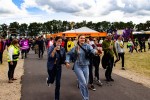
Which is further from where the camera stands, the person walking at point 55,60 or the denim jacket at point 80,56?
the denim jacket at point 80,56

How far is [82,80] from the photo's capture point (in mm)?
7961

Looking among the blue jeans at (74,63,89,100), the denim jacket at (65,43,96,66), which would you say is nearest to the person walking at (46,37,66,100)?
the denim jacket at (65,43,96,66)

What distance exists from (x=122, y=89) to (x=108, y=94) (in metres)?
1.11

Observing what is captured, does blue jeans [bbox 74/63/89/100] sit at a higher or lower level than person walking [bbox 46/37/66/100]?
lower

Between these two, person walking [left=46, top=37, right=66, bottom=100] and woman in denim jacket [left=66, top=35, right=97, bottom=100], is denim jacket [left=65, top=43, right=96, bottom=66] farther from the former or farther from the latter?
person walking [left=46, top=37, right=66, bottom=100]

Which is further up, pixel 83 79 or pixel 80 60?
pixel 80 60

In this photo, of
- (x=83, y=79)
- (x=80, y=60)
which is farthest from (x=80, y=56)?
(x=83, y=79)

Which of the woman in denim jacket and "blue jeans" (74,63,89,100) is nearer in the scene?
"blue jeans" (74,63,89,100)

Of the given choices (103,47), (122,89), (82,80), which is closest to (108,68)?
(103,47)

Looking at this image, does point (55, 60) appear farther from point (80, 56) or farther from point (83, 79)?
point (83, 79)

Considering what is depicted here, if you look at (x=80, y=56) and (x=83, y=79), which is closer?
(x=83, y=79)

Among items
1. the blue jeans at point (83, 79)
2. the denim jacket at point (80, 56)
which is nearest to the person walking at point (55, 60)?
the denim jacket at point (80, 56)

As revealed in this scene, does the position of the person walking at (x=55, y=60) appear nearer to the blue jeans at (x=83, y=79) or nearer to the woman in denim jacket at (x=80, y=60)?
the woman in denim jacket at (x=80, y=60)

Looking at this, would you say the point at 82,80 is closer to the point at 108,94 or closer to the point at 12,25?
the point at 108,94
